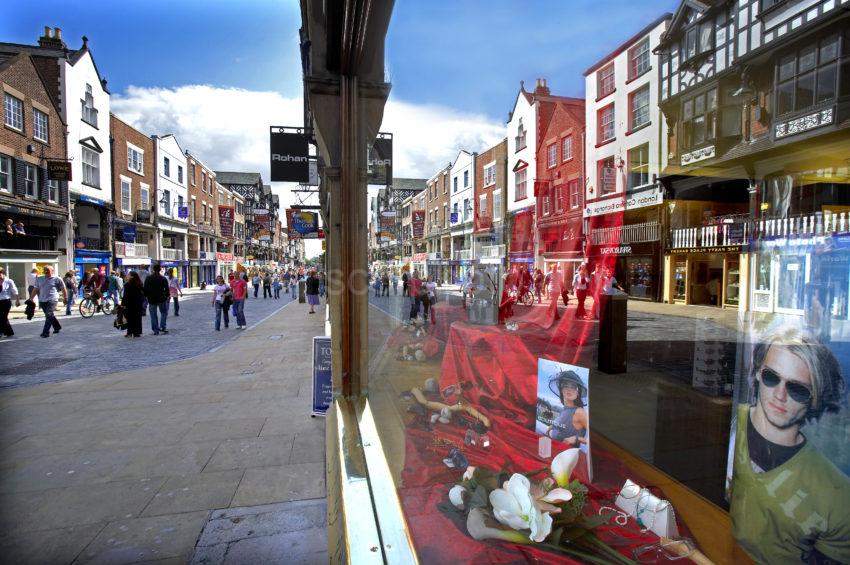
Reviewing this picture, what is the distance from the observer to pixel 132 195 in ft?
82.2

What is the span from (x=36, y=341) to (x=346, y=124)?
10.3m

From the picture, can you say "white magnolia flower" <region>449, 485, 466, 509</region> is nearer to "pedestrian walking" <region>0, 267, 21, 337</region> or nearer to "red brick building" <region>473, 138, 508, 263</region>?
"red brick building" <region>473, 138, 508, 263</region>

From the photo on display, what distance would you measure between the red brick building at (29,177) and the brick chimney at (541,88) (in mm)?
19662

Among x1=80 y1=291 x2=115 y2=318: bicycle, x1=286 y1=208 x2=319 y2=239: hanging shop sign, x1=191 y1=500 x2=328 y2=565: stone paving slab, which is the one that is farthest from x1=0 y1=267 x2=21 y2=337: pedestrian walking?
x1=191 y1=500 x2=328 y2=565: stone paving slab

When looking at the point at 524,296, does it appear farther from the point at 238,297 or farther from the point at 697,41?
the point at 238,297

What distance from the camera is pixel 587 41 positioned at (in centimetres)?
145

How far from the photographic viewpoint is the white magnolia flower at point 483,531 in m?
1.43

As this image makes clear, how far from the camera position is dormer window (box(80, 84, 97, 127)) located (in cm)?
1714

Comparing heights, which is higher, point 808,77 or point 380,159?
point 380,159

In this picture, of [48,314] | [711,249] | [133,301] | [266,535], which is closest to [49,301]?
[48,314]

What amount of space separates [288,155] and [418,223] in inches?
252

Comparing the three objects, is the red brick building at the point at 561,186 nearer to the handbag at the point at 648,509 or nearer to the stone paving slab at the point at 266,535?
the handbag at the point at 648,509

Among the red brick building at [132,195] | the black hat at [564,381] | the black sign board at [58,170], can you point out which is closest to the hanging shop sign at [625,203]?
the black hat at [564,381]

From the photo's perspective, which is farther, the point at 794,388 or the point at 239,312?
the point at 239,312
